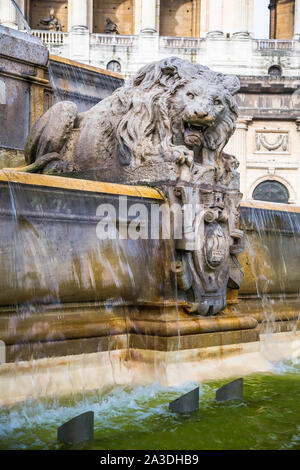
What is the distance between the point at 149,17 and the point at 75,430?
36497 millimetres

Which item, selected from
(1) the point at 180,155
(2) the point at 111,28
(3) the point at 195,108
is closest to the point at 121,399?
(1) the point at 180,155

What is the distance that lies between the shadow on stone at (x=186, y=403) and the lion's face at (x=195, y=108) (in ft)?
5.68

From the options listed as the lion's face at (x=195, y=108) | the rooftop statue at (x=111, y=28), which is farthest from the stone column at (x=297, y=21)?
the lion's face at (x=195, y=108)

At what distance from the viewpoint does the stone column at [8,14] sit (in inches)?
1393

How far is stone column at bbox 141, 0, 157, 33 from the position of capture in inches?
1426

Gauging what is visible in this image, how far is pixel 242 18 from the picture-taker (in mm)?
37312

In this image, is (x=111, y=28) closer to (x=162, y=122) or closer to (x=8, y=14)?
(x=8, y=14)

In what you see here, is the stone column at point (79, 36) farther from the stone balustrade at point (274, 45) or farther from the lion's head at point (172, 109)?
the lion's head at point (172, 109)

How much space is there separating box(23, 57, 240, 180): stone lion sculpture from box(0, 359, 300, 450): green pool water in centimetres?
144

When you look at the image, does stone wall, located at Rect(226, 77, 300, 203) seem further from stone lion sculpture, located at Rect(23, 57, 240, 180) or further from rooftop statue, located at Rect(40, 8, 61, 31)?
stone lion sculpture, located at Rect(23, 57, 240, 180)

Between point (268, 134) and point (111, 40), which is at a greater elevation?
point (111, 40)

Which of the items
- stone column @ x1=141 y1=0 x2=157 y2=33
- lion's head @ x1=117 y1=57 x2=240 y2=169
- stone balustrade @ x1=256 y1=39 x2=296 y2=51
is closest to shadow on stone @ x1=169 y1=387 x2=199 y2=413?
lion's head @ x1=117 y1=57 x2=240 y2=169

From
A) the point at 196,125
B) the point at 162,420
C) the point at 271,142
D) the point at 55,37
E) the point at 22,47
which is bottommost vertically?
the point at 162,420
